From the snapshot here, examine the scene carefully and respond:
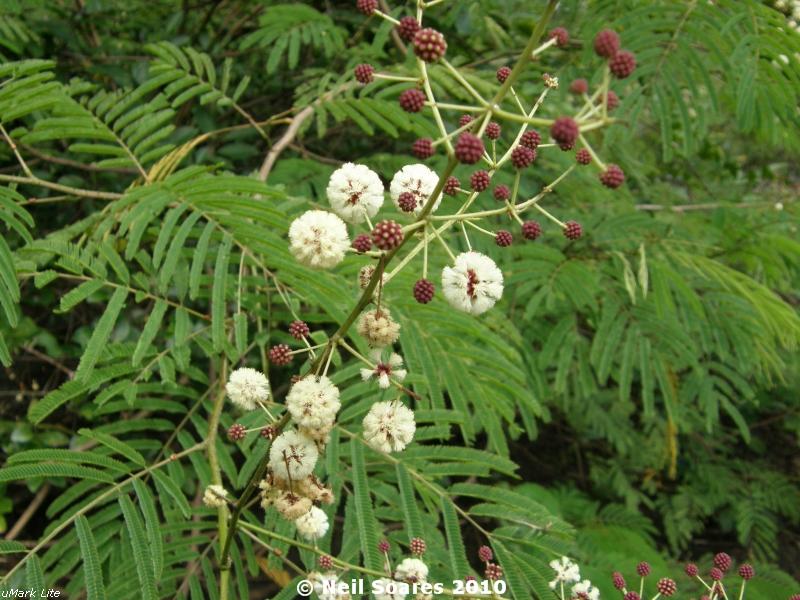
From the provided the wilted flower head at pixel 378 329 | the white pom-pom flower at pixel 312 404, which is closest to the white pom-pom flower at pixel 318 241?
the wilted flower head at pixel 378 329

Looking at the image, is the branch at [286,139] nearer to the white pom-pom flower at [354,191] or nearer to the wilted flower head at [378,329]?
the white pom-pom flower at [354,191]

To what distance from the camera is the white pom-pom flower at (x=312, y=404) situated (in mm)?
1292

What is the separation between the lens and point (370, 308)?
185 cm

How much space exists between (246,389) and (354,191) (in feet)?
1.65

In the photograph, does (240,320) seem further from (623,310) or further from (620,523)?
(620,523)

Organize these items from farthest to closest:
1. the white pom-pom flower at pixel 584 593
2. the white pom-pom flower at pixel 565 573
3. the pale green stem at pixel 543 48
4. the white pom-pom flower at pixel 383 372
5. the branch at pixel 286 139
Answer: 1. the branch at pixel 286 139
2. the white pom-pom flower at pixel 565 573
3. the white pom-pom flower at pixel 584 593
4. the white pom-pom flower at pixel 383 372
5. the pale green stem at pixel 543 48

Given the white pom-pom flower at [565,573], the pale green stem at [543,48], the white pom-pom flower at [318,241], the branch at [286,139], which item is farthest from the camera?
the branch at [286,139]

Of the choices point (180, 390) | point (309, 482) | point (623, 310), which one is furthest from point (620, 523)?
point (309, 482)

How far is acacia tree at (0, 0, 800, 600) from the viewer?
1405 mm

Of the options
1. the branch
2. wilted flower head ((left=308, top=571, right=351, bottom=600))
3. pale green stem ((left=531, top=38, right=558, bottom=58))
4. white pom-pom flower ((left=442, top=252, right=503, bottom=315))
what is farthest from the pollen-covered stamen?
the branch

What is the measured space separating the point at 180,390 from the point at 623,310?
2.06 meters

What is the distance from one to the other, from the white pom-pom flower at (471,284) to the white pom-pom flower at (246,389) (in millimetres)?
482

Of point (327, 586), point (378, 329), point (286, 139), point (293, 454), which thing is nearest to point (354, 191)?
point (378, 329)

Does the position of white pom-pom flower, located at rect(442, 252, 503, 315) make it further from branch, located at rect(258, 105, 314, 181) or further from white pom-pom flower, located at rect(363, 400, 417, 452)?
branch, located at rect(258, 105, 314, 181)
